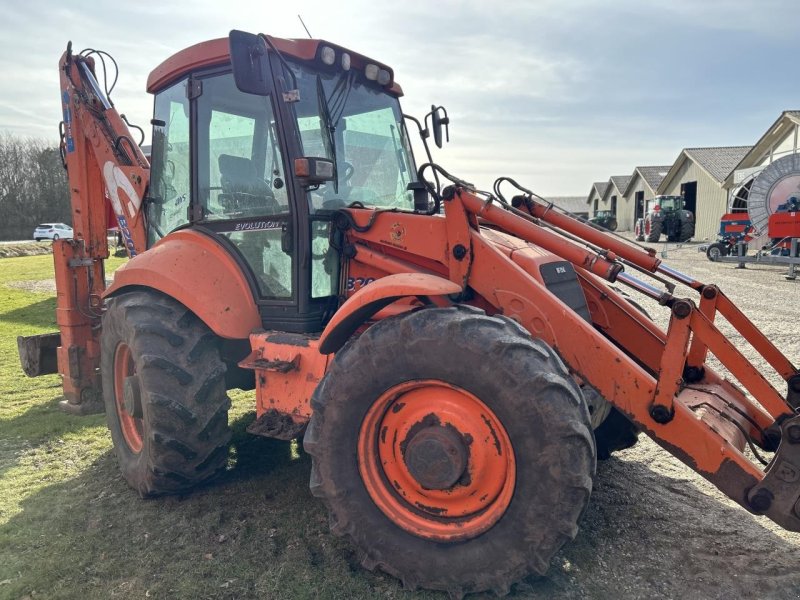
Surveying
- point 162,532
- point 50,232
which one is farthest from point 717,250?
point 50,232

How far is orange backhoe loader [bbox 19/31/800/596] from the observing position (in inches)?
103

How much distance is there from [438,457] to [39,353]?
4.54m

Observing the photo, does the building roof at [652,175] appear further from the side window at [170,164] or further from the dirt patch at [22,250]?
the side window at [170,164]

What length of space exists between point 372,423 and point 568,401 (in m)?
0.93

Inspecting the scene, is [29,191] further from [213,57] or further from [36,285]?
[213,57]

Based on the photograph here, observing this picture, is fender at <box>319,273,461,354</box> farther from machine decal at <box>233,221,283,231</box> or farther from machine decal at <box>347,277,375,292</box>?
machine decal at <box>233,221,283,231</box>

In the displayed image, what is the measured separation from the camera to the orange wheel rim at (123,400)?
4215 mm

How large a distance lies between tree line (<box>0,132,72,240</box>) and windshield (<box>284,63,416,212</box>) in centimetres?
5037

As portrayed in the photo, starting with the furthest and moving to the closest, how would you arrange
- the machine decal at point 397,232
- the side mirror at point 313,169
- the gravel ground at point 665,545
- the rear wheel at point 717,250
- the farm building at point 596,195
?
the farm building at point 596,195, the rear wheel at point 717,250, the machine decal at point 397,232, the side mirror at point 313,169, the gravel ground at point 665,545

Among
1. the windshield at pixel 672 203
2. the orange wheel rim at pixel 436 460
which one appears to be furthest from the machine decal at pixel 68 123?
the windshield at pixel 672 203

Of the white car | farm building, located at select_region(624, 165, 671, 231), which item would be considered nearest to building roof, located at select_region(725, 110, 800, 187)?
farm building, located at select_region(624, 165, 671, 231)

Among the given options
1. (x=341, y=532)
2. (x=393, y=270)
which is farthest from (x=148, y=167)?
(x=341, y=532)

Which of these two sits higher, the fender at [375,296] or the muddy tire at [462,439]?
the fender at [375,296]

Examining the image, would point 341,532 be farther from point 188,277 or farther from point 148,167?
point 148,167
